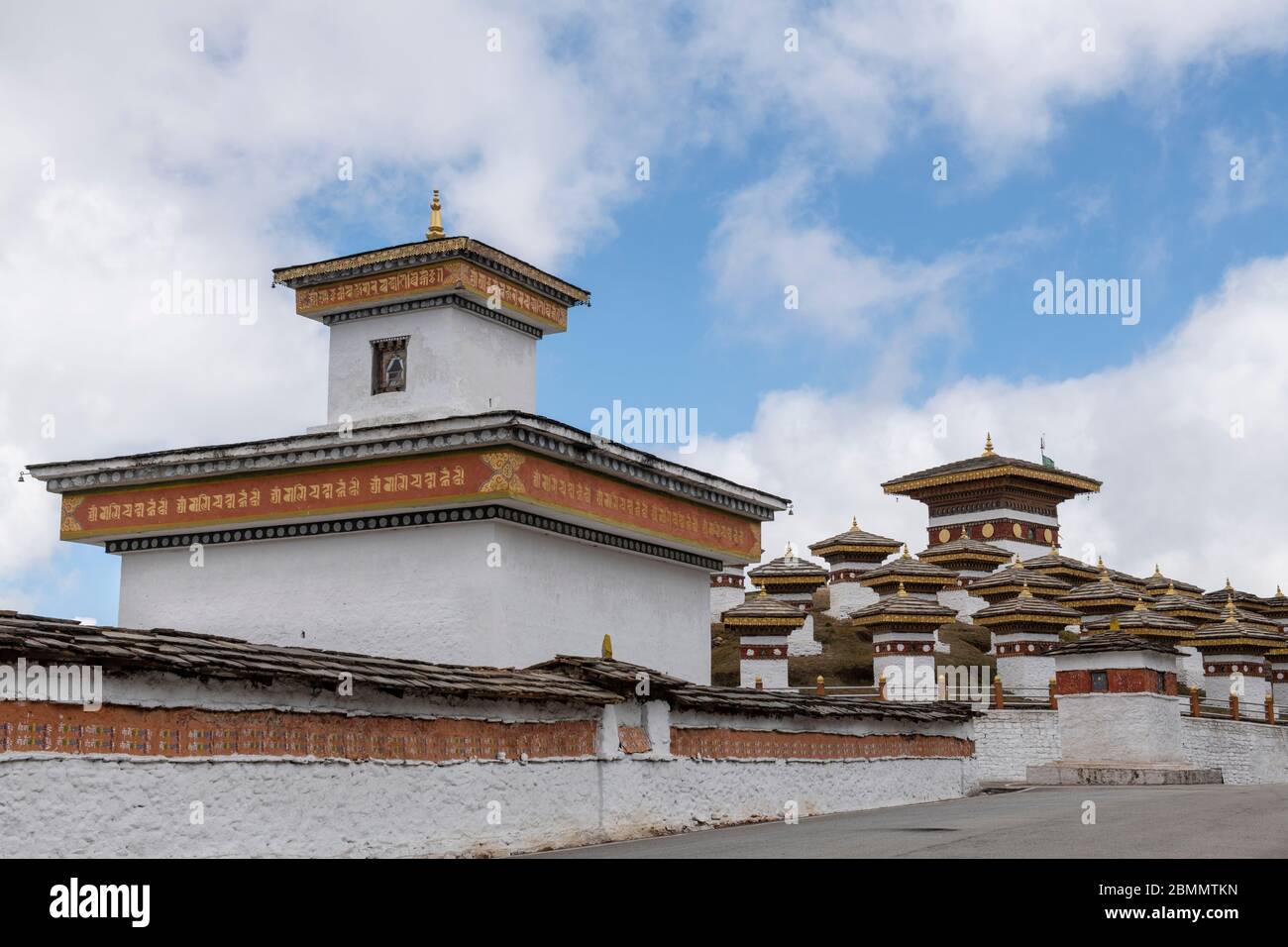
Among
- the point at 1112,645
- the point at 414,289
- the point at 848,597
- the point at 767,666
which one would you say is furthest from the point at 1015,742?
the point at 848,597

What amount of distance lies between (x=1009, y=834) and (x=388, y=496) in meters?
8.27

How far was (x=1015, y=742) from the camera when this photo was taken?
1228 inches

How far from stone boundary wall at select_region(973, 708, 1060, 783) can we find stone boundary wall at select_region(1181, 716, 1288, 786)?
10.0ft

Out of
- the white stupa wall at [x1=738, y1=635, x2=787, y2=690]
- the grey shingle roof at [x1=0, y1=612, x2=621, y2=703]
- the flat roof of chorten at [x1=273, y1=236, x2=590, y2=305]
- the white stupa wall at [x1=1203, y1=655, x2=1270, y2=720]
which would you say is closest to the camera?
the grey shingle roof at [x1=0, y1=612, x2=621, y2=703]

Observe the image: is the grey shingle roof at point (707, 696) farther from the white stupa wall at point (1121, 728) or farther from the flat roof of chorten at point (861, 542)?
the flat roof of chorten at point (861, 542)

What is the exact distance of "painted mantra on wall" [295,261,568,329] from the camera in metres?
20.2

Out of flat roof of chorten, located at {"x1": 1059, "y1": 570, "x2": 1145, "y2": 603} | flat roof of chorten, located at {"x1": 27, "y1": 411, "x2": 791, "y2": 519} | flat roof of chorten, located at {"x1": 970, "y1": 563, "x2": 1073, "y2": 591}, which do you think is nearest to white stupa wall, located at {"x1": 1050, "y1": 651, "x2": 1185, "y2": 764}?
flat roof of chorten, located at {"x1": 27, "y1": 411, "x2": 791, "y2": 519}

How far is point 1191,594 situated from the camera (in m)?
61.5

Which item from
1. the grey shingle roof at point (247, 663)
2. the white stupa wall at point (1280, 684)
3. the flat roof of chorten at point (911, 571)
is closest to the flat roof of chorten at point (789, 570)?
the flat roof of chorten at point (911, 571)

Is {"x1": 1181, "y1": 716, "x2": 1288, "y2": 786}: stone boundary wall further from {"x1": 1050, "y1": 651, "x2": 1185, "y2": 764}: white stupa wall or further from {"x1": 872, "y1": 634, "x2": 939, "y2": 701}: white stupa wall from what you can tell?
{"x1": 872, "y1": 634, "x2": 939, "y2": 701}: white stupa wall

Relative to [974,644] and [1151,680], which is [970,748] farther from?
[974,644]

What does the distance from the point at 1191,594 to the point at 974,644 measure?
1998cm

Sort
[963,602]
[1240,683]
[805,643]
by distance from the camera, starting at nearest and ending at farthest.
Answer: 1. [1240,683]
2. [805,643]
3. [963,602]

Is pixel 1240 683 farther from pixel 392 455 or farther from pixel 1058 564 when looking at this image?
pixel 392 455
